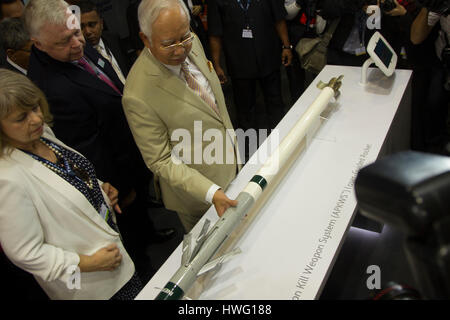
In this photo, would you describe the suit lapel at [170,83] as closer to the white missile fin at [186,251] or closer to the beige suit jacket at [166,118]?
the beige suit jacket at [166,118]

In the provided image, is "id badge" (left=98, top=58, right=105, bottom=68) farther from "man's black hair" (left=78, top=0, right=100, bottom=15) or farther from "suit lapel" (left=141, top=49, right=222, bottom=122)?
"suit lapel" (left=141, top=49, right=222, bottom=122)

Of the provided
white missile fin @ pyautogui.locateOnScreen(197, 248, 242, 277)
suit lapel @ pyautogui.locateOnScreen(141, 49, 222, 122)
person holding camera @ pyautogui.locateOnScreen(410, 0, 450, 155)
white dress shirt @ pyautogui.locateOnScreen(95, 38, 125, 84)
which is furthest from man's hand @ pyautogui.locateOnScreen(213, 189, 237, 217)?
person holding camera @ pyautogui.locateOnScreen(410, 0, 450, 155)

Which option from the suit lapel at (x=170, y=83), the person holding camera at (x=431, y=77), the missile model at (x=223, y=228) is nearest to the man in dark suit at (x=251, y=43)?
the person holding camera at (x=431, y=77)

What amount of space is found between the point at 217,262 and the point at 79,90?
3.49 ft

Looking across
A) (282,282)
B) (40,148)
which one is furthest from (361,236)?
(40,148)

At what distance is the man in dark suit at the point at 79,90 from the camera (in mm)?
1651

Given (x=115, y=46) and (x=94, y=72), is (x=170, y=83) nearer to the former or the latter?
(x=94, y=72)

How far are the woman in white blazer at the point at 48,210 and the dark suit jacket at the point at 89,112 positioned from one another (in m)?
0.32

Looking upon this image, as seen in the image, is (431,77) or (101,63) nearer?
(101,63)

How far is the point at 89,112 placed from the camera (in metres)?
1.84

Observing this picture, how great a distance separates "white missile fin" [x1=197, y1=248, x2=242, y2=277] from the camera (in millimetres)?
1244

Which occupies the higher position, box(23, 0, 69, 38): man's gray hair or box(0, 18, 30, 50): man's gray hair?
box(23, 0, 69, 38): man's gray hair

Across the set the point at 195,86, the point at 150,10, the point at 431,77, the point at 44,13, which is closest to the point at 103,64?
the point at 44,13

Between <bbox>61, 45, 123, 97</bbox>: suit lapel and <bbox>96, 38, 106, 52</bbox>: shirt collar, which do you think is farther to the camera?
<bbox>96, 38, 106, 52</bbox>: shirt collar
